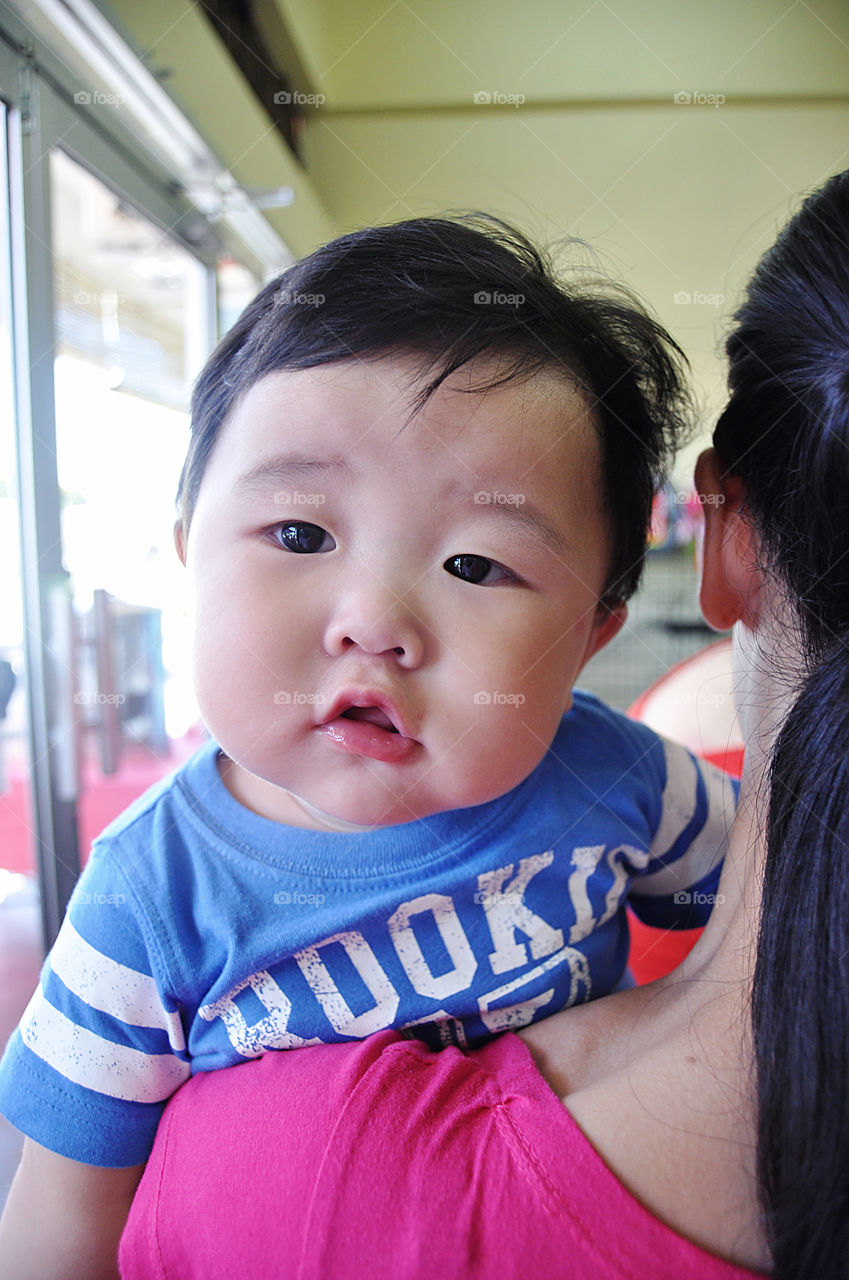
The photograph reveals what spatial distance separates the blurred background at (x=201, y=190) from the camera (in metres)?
→ 1.68

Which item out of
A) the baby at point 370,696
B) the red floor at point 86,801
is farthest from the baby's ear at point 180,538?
the red floor at point 86,801

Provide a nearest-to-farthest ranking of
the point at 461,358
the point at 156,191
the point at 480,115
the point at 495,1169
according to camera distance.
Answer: the point at 495,1169, the point at 461,358, the point at 156,191, the point at 480,115

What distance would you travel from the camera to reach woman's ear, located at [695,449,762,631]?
583 millimetres

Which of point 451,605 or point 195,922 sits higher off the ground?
point 451,605

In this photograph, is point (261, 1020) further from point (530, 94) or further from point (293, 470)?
point (530, 94)

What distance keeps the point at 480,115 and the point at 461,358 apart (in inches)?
120

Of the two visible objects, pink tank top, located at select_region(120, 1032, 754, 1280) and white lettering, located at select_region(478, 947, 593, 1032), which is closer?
pink tank top, located at select_region(120, 1032, 754, 1280)

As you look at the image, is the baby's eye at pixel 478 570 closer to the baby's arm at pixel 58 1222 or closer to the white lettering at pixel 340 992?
the white lettering at pixel 340 992

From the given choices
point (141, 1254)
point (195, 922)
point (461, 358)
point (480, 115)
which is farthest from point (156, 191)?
point (141, 1254)

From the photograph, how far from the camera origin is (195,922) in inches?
23.9

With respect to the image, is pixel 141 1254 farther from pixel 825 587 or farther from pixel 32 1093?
pixel 825 587

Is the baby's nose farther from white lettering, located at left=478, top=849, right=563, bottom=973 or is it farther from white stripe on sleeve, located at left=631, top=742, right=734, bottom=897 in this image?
white stripe on sleeve, located at left=631, top=742, right=734, bottom=897

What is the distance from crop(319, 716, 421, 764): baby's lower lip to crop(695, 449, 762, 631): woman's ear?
0.26 meters

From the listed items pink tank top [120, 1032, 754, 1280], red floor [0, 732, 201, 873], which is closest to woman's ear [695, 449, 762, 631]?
pink tank top [120, 1032, 754, 1280]
